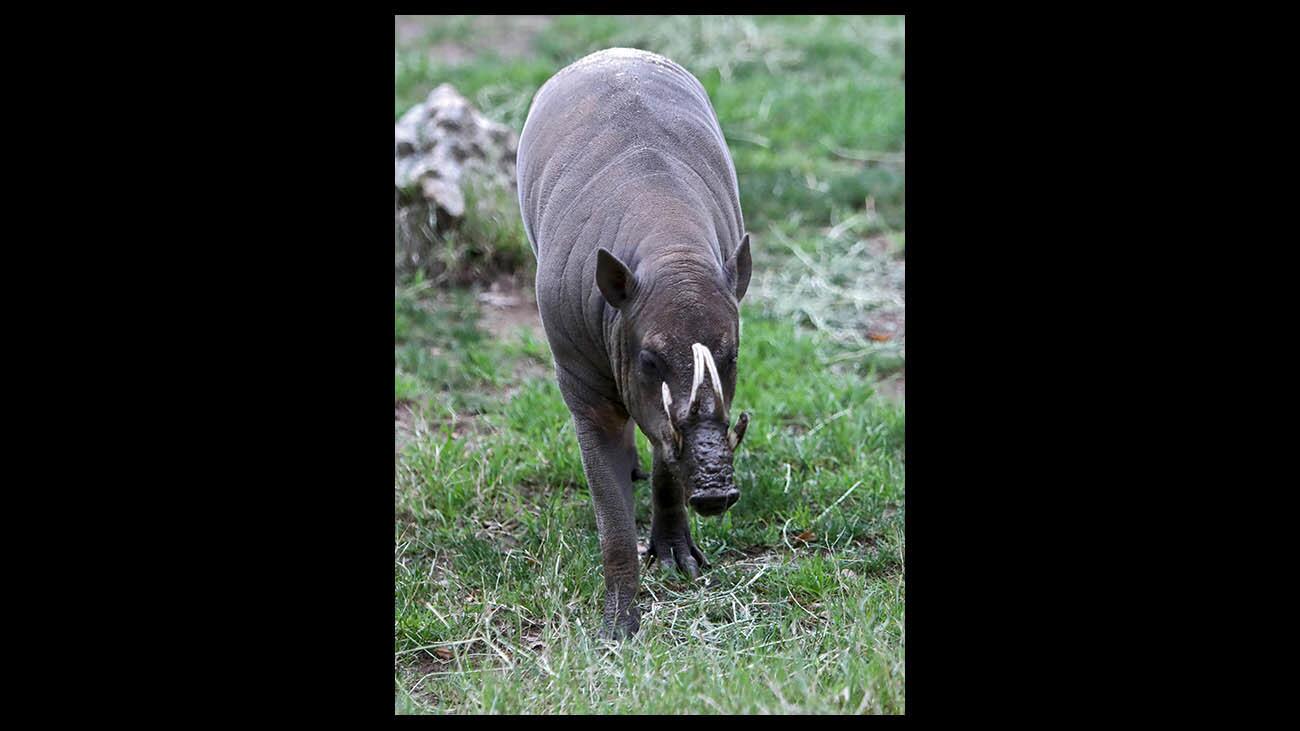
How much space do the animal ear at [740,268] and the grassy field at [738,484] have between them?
4.36ft

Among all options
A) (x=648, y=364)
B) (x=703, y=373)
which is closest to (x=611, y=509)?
(x=648, y=364)

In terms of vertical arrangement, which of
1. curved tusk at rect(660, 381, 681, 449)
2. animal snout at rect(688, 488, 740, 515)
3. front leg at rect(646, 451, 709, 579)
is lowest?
front leg at rect(646, 451, 709, 579)

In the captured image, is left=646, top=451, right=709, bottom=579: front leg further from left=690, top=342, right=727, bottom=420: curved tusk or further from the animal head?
left=690, top=342, right=727, bottom=420: curved tusk

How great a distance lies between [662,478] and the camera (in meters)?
6.05

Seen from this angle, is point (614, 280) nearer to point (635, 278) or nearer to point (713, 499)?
point (635, 278)

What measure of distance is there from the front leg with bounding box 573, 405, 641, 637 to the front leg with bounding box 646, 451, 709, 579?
1.65ft

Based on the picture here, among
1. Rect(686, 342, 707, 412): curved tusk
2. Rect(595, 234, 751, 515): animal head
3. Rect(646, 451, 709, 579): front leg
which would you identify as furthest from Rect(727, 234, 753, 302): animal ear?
Rect(646, 451, 709, 579): front leg

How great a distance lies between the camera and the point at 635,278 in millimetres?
4871

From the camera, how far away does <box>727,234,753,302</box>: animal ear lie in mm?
4938

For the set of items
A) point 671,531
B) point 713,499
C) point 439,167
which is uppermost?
point 439,167

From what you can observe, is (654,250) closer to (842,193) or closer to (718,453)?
(718,453)

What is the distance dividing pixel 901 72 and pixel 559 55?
345 cm

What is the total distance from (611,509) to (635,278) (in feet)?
3.67

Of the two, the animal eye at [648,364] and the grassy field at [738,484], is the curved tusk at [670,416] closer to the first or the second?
the animal eye at [648,364]
